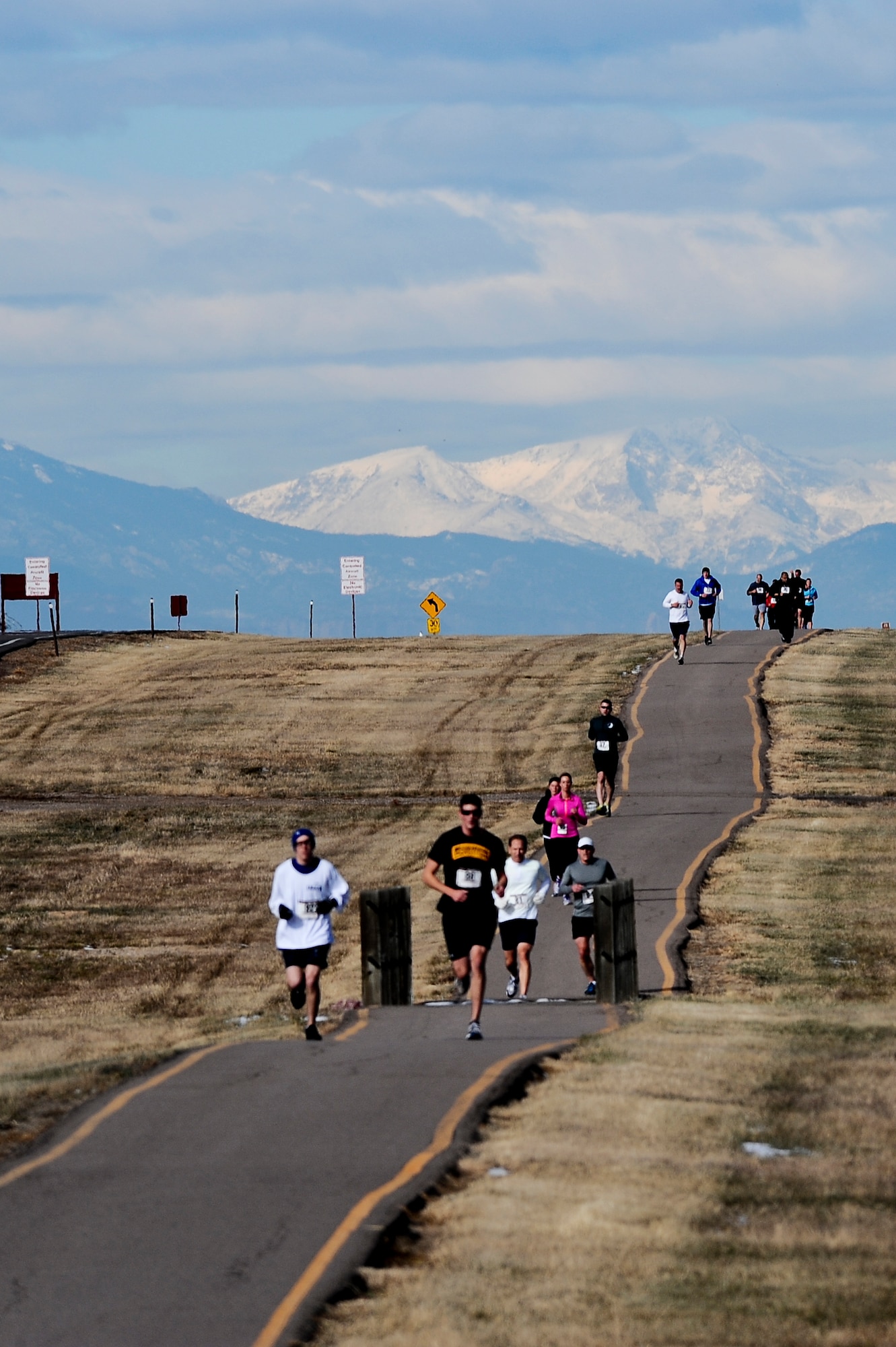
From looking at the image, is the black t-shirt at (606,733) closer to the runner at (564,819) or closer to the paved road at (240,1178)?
the runner at (564,819)

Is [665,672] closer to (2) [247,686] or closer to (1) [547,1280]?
(2) [247,686]

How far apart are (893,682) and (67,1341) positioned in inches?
1885

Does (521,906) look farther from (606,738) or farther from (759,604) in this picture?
(759,604)

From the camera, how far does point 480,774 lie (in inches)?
1708

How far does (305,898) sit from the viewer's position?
644 inches

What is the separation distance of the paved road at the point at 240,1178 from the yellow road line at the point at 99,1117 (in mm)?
47

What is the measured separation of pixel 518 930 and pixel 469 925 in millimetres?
2420

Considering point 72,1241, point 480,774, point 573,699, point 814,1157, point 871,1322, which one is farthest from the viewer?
point 573,699

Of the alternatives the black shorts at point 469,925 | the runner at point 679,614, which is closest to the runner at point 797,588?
the runner at point 679,614

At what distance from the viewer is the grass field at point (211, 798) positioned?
71.6ft

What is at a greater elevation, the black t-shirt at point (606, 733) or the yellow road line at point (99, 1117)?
the black t-shirt at point (606, 733)

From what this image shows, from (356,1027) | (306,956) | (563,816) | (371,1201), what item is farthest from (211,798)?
(371,1201)

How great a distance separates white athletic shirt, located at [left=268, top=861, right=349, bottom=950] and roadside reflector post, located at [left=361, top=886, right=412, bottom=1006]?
1.88 m

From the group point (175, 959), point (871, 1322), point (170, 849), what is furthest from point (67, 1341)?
point (170, 849)
